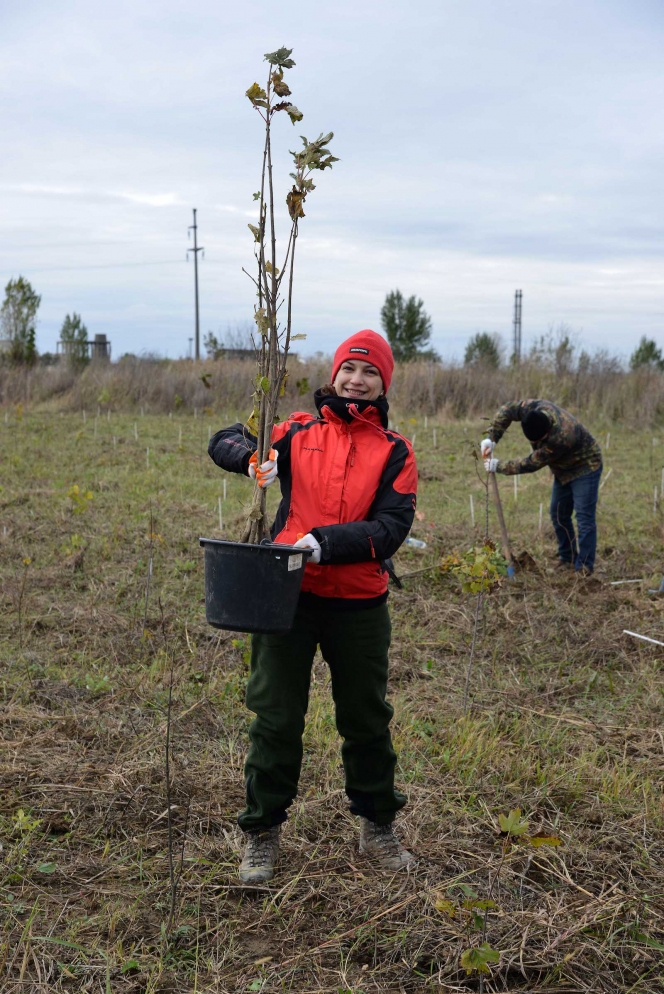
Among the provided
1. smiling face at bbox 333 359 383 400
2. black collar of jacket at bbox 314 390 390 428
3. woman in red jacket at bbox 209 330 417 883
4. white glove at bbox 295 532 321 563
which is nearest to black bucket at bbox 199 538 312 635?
white glove at bbox 295 532 321 563

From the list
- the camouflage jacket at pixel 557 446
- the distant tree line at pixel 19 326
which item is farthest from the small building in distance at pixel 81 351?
the camouflage jacket at pixel 557 446

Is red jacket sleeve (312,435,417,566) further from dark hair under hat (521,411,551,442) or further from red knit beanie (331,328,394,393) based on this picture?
dark hair under hat (521,411,551,442)

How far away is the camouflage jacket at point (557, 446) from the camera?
5617mm

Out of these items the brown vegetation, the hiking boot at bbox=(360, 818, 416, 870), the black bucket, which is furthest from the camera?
the brown vegetation

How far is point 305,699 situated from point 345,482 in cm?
61

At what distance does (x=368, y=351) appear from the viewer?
231 cm

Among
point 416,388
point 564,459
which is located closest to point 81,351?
point 416,388

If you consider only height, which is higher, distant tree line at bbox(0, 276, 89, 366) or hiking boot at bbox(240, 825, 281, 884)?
distant tree line at bbox(0, 276, 89, 366)

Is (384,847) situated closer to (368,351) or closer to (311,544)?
(311,544)

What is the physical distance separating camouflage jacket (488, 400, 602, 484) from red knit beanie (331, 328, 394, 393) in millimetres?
3268

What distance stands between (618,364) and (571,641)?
1351cm

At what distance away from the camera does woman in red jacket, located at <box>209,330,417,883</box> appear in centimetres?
223

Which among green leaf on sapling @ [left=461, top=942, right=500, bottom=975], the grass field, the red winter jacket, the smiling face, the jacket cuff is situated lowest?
the grass field

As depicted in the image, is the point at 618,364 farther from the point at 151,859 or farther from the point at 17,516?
the point at 151,859
